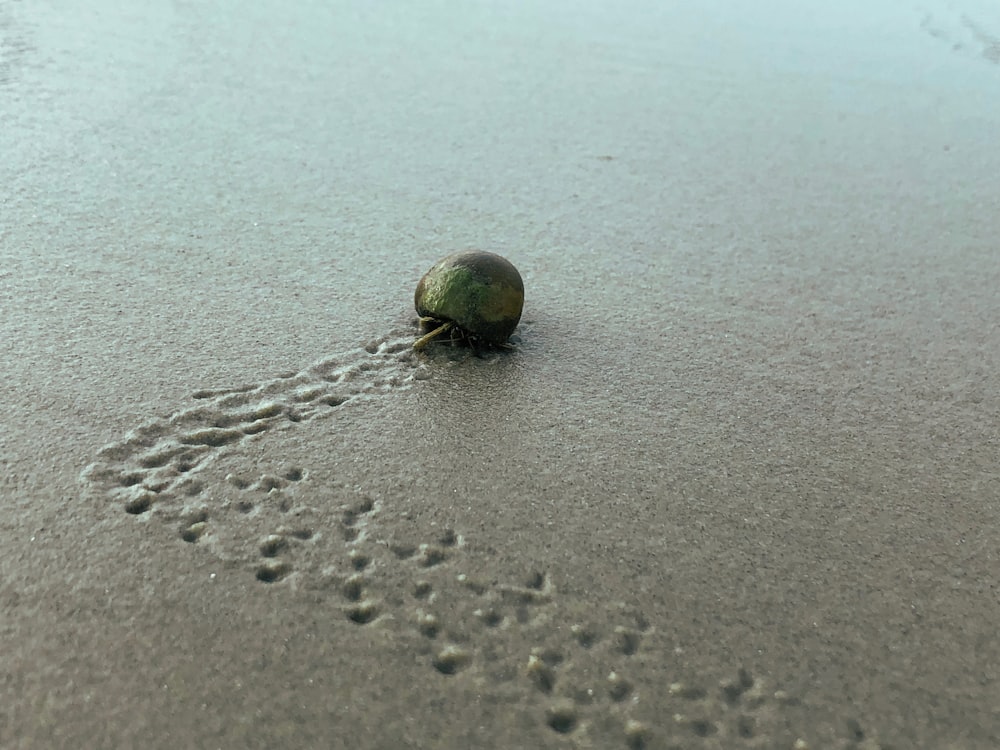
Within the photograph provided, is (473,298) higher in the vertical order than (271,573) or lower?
higher

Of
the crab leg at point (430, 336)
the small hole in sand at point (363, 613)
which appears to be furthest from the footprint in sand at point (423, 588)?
the crab leg at point (430, 336)

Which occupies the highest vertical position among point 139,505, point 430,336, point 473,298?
point 473,298

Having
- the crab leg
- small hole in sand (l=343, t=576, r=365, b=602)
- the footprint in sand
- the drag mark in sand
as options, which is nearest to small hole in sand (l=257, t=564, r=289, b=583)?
the footprint in sand

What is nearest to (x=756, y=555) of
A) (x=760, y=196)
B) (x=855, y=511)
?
(x=855, y=511)

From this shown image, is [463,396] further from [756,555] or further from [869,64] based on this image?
[869,64]

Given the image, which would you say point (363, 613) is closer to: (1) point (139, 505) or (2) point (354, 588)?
(2) point (354, 588)

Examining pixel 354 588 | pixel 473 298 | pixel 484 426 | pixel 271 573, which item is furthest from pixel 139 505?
pixel 473 298
